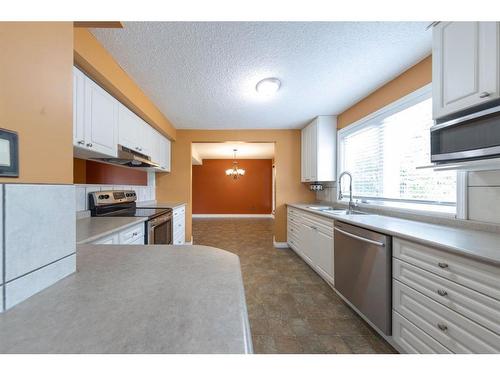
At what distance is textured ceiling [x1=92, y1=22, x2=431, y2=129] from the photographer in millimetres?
1598

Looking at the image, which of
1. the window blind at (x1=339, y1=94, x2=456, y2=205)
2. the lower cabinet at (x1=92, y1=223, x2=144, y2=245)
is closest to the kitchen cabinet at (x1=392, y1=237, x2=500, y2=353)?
the window blind at (x1=339, y1=94, x2=456, y2=205)

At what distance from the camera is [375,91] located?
260 centimetres

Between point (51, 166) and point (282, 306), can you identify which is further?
point (282, 306)

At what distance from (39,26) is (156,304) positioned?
874 millimetres

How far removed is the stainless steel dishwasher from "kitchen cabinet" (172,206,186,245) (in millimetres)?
2318

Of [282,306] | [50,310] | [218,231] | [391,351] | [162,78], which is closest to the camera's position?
[50,310]

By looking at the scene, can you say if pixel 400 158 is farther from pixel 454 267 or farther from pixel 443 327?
pixel 443 327

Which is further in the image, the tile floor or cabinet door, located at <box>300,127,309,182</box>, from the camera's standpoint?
cabinet door, located at <box>300,127,309,182</box>

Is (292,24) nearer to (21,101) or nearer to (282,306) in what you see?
(21,101)

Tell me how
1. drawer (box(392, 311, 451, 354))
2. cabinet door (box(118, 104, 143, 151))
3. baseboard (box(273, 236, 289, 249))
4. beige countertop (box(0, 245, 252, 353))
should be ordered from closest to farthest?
beige countertop (box(0, 245, 252, 353))
drawer (box(392, 311, 451, 354))
cabinet door (box(118, 104, 143, 151))
baseboard (box(273, 236, 289, 249))

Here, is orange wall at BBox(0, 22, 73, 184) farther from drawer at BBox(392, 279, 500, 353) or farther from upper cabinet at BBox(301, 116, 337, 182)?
upper cabinet at BBox(301, 116, 337, 182)

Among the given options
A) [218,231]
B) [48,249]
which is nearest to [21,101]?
[48,249]

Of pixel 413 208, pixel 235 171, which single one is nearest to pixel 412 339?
pixel 413 208

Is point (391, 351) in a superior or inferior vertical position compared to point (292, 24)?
inferior
